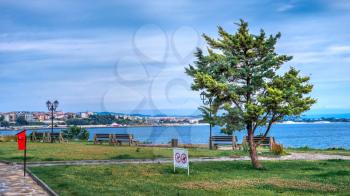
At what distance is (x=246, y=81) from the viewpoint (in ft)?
61.2

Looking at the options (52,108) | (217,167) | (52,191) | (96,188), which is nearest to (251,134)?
(217,167)

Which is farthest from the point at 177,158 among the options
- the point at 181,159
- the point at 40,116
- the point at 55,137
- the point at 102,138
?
the point at 40,116

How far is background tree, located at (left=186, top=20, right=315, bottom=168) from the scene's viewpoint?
17750 millimetres

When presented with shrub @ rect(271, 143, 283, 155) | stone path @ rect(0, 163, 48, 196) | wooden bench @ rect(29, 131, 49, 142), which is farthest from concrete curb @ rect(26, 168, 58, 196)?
wooden bench @ rect(29, 131, 49, 142)

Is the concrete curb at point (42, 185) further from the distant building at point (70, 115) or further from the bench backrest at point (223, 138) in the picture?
the distant building at point (70, 115)

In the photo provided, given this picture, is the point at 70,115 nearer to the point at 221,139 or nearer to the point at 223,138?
the point at 221,139

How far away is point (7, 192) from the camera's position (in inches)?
480

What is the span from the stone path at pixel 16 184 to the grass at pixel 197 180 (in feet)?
1.47

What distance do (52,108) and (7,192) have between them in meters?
36.0

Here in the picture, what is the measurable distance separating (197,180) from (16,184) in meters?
5.27

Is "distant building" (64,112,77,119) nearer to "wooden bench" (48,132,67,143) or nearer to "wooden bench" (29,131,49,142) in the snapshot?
"wooden bench" (29,131,49,142)

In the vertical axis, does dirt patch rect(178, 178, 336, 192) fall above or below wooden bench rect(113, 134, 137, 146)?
below

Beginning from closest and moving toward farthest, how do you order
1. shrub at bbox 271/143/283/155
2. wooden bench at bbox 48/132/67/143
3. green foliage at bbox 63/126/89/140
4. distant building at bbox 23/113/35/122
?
shrub at bbox 271/143/283/155, wooden bench at bbox 48/132/67/143, green foliage at bbox 63/126/89/140, distant building at bbox 23/113/35/122

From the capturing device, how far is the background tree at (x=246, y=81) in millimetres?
17750
